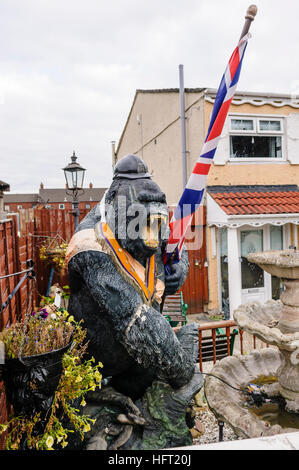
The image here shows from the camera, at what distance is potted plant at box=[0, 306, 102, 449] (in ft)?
4.56

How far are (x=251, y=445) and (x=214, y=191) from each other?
6.66 meters

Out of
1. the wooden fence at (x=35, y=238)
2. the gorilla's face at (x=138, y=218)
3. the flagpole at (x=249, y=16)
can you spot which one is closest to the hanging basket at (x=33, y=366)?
Answer: the gorilla's face at (x=138, y=218)

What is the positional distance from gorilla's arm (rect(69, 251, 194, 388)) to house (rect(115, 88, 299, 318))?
5526 mm

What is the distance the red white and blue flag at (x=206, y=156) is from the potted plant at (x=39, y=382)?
925 millimetres

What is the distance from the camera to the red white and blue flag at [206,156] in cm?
191

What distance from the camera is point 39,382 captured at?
1395 millimetres

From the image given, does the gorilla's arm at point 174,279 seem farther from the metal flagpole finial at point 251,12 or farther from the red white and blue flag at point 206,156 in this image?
the metal flagpole finial at point 251,12

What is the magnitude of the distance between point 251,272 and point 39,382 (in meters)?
7.06

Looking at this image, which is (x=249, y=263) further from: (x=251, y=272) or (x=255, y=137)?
(x=255, y=137)

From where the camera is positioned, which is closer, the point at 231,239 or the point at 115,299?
the point at 115,299
